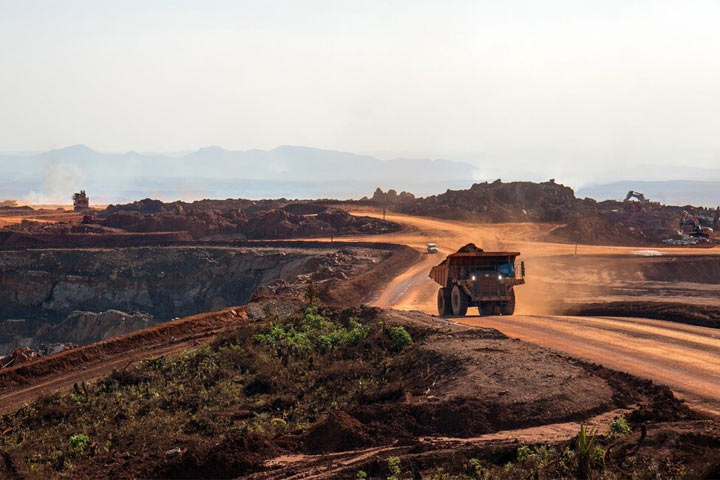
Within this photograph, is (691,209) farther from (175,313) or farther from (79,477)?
(79,477)

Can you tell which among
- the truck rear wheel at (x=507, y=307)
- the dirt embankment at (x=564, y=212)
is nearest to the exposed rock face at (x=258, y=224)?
the dirt embankment at (x=564, y=212)

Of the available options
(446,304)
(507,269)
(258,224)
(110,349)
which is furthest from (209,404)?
(258,224)

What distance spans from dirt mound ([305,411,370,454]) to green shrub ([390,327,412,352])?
6.65 meters

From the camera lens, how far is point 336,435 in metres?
13.3

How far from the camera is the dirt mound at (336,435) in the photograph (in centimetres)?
1312

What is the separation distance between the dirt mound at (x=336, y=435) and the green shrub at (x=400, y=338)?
262 inches

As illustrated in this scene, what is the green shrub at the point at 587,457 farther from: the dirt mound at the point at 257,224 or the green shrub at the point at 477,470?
the dirt mound at the point at 257,224

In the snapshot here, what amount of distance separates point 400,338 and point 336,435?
7.55 m

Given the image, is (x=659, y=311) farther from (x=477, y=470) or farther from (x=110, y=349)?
(x=110, y=349)

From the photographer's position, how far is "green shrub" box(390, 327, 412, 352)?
20.5m

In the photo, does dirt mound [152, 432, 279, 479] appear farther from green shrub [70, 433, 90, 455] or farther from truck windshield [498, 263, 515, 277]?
truck windshield [498, 263, 515, 277]

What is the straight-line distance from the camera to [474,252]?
3084 centimetres

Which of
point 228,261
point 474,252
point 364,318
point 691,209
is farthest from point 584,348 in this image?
point 691,209

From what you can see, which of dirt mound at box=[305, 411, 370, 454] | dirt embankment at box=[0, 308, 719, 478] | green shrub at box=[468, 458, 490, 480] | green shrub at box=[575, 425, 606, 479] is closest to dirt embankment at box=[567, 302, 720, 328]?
dirt embankment at box=[0, 308, 719, 478]
